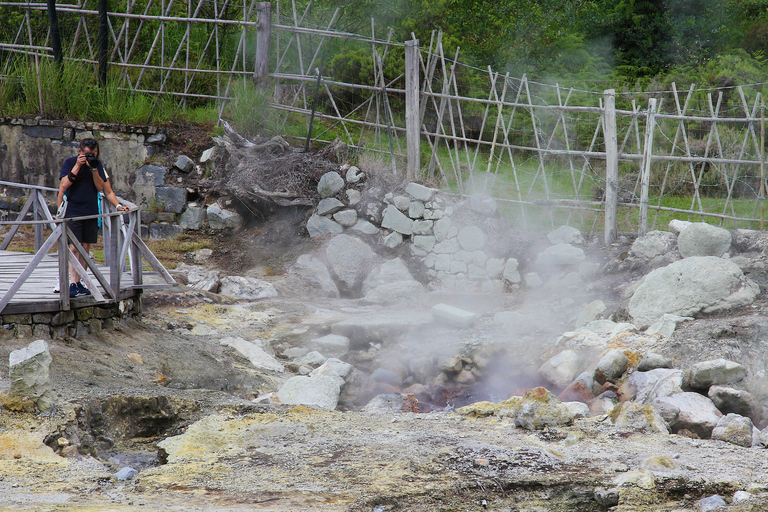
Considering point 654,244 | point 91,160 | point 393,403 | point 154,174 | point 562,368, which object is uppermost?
point 91,160

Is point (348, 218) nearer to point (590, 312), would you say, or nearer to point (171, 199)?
point (171, 199)

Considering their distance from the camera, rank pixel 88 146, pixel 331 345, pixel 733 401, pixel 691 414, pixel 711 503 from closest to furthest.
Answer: pixel 711 503 < pixel 691 414 < pixel 733 401 < pixel 88 146 < pixel 331 345

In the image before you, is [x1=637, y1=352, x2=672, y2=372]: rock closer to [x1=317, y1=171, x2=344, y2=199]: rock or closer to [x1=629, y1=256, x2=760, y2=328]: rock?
[x1=629, y1=256, x2=760, y2=328]: rock

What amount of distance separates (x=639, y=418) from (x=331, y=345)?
3300 mm

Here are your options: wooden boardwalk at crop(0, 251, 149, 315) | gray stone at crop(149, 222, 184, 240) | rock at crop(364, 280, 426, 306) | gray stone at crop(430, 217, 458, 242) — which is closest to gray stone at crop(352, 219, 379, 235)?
gray stone at crop(430, 217, 458, 242)

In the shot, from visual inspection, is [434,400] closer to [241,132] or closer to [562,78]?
[241,132]

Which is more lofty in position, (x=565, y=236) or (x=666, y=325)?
(x=565, y=236)

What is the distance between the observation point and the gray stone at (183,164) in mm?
10320

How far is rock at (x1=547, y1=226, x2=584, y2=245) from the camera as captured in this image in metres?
8.30

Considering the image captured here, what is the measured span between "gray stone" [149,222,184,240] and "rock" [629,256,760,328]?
6632 mm

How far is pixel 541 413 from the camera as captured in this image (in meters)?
4.38

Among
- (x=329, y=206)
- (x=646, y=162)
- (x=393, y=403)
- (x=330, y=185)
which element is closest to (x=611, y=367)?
(x=393, y=403)

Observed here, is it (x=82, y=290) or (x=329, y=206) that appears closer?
(x=82, y=290)

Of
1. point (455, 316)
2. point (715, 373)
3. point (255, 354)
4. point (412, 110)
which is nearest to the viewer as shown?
point (715, 373)
